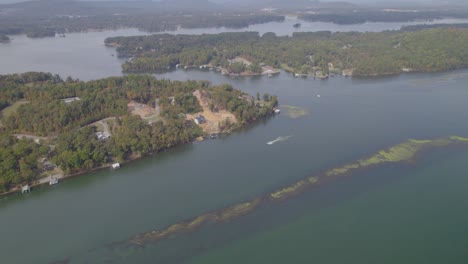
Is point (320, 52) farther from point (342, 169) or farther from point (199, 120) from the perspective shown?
point (342, 169)

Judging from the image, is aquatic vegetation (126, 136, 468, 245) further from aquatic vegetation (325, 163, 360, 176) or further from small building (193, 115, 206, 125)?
small building (193, 115, 206, 125)

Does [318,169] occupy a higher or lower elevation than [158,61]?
lower

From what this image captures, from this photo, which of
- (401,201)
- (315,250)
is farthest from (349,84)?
(315,250)

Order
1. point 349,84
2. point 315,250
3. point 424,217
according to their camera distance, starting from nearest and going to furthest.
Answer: point 315,250 < point 424,217 < point 349,84

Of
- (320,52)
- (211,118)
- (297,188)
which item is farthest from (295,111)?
(320,52)

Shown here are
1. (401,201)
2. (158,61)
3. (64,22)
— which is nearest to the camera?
(401,201)

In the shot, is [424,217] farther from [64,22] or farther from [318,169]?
[64,22]

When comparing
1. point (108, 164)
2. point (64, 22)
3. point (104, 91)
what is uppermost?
point (64, 22)
